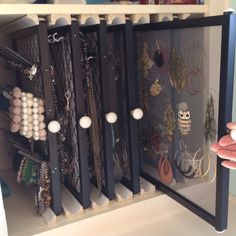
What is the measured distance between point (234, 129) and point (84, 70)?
0.40 meters

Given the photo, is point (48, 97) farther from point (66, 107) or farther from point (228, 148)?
point (228, 148)

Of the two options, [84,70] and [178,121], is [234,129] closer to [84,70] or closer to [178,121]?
[178,121]

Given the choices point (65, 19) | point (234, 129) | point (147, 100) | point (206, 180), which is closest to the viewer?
point (234, 129)

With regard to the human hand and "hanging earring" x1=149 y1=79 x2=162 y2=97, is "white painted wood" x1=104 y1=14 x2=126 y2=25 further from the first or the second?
the human hand

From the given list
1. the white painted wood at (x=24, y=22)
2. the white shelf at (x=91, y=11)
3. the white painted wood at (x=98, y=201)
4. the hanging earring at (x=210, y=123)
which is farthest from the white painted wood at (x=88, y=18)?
the white painted wood at (x=98, y=201)

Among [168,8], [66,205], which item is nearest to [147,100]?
[168,8]

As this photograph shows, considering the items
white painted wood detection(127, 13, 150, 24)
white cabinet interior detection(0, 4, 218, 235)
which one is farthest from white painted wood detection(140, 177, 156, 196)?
white painted wood detection(127, 13, 150, 24)

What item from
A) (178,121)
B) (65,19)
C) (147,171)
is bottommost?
(147,171)

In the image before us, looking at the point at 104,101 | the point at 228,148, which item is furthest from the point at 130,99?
the point at 228,148

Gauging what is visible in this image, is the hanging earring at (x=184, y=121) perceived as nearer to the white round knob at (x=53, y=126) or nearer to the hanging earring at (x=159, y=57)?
the hanging earring at (x=159, y=57)

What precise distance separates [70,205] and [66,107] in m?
0.26

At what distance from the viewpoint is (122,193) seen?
0.96 meters

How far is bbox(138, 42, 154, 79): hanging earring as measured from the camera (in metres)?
0.97

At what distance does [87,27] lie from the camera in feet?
2.93
